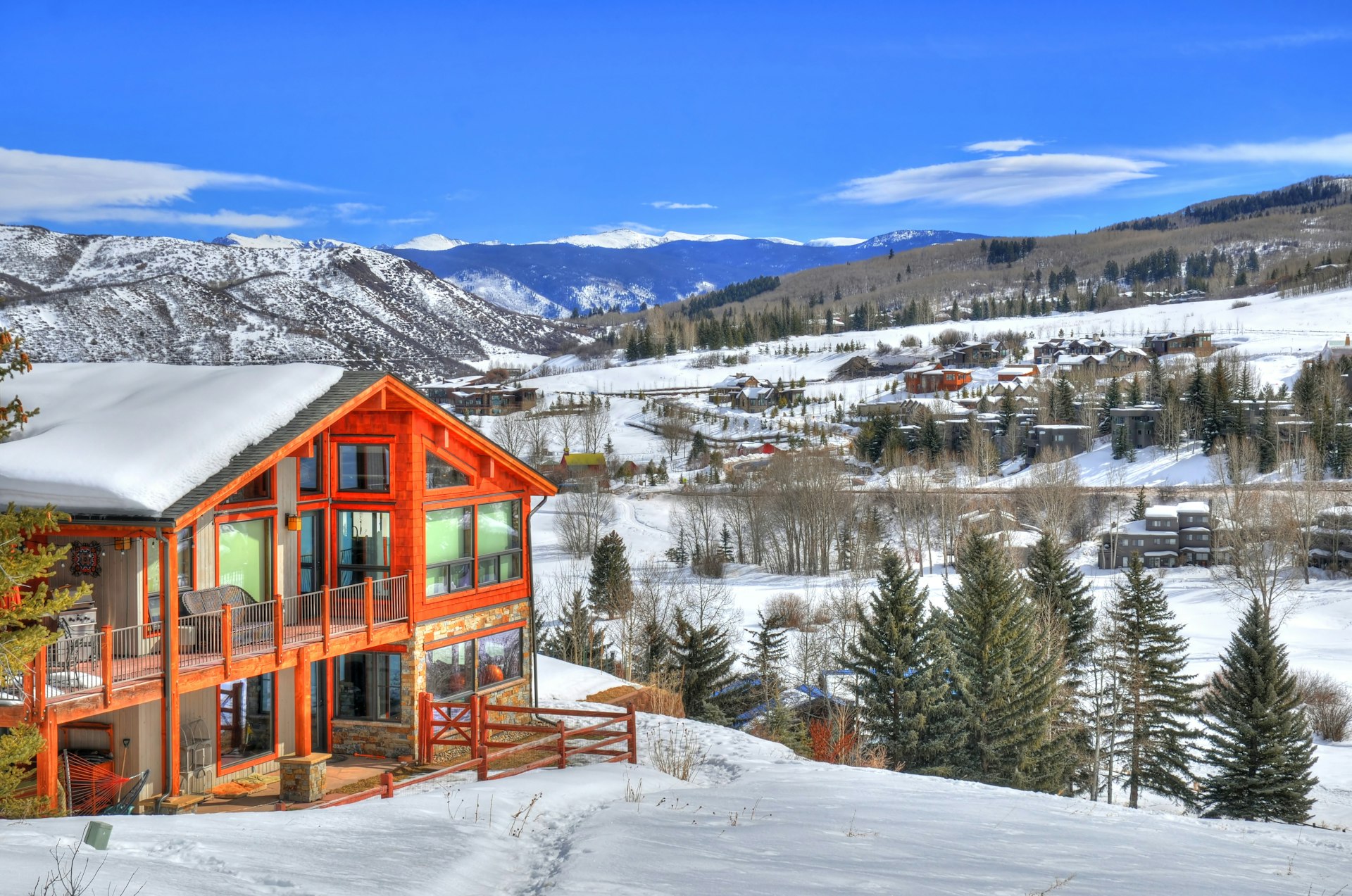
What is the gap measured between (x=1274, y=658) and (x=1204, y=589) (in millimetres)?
31425

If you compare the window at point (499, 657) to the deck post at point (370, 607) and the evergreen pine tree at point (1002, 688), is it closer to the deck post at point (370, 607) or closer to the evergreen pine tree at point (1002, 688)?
the deck post at point (370, 607)

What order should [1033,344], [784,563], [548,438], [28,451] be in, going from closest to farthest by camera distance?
[28,451]
[784,563]
[548,438]
[1033,344]

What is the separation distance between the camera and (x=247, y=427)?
1479 cm

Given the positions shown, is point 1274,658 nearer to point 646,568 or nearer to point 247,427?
point 247,427

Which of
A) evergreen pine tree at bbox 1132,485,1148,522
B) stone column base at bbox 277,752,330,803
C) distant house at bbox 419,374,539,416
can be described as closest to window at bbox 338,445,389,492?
stone column base at bbox 277,752,330,803

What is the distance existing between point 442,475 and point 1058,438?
78.5m

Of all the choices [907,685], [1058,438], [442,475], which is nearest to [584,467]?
[1058,438]

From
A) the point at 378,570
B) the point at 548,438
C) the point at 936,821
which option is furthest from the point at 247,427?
the point at 548,438

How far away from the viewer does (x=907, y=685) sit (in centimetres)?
2720

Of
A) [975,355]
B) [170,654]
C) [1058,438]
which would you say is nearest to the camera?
[170,654]

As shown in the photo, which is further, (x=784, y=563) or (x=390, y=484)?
(x=784, y=563)

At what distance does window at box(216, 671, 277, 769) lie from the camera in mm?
15312

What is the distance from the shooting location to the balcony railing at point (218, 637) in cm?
1262

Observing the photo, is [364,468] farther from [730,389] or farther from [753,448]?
[730,389]
